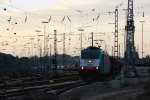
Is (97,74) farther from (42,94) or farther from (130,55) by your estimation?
(42,94)

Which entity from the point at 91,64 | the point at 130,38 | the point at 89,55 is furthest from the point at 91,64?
the point at 130,38

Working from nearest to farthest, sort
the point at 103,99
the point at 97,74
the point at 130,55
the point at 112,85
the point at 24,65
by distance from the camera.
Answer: the point at 103,99, the point at 112,85, the point at 97,74, the point at 130,55, the point at 24,65

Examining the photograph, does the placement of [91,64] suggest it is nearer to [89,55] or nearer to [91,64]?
Answer: [91,64]

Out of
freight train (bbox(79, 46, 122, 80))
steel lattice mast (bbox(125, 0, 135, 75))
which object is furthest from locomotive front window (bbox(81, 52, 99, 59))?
steel lattice mast (bbox(125, 0, 135, 75))

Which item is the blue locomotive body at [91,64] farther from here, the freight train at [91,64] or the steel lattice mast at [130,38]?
the steel lattice mast at [130,38]

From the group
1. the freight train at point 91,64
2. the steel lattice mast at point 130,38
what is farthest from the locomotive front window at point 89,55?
the steel lattice mast at point 130,38

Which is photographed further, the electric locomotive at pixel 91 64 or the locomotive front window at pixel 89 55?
the locomotive front window at pixel 89 55

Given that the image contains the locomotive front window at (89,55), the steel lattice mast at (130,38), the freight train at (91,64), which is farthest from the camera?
the steel lattice mast at (130,38)

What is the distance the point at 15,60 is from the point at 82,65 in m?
81.2

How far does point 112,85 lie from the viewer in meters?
42.1

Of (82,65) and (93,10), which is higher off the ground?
Answer: (93,10)

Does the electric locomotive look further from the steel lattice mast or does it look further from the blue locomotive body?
the steel lattice mast

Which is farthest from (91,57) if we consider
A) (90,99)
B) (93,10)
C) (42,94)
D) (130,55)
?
(42,94)

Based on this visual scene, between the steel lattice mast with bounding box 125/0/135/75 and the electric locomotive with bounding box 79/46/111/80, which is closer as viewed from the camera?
the electric locomotive with bounding box 79/46/111/80
